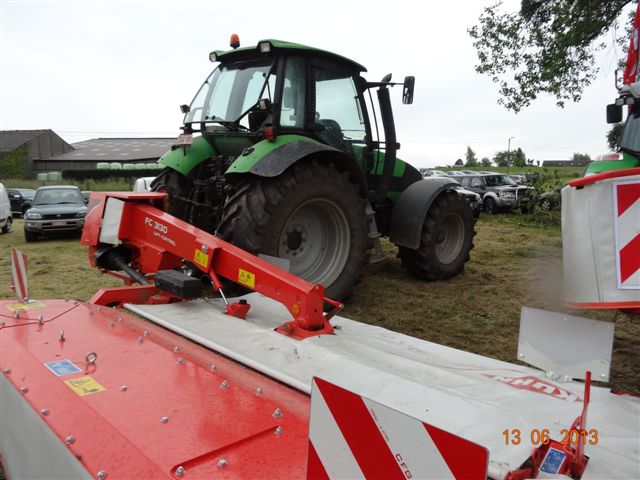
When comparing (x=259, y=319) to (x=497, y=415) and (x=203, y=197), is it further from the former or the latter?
(x=203, y=197)

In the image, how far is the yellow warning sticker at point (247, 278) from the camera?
2.72m

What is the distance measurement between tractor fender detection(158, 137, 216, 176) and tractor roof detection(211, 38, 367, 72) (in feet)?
2.76

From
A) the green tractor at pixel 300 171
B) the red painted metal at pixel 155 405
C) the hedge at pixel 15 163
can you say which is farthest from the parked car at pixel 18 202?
the hedge at pixel 15 163

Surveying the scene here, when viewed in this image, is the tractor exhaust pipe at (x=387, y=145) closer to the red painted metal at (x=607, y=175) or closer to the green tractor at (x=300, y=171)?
the green tractor at (x=300, y=171)

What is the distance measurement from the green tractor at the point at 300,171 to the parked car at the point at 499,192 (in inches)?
381

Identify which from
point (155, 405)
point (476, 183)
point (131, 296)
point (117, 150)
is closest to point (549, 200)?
point (476, 183)

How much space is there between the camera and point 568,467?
1241 millimetres

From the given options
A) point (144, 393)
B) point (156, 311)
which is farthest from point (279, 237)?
point (144, 393)

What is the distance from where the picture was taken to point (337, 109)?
4.73 meters

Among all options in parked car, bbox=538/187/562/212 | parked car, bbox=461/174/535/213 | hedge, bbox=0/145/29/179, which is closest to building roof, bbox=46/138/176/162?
hedge, bbox=0/145/29/179

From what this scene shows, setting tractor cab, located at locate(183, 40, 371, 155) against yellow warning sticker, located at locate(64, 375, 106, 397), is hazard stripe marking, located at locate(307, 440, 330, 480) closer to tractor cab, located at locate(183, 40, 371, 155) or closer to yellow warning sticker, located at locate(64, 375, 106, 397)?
yellow warning sticker, located at locate(64, 375, 106, 397)

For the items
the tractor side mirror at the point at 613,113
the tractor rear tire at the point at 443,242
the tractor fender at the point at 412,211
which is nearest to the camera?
the tractor fender at the point at 412,211

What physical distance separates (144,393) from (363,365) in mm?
877

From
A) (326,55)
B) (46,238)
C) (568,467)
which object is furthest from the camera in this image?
(46,238)
